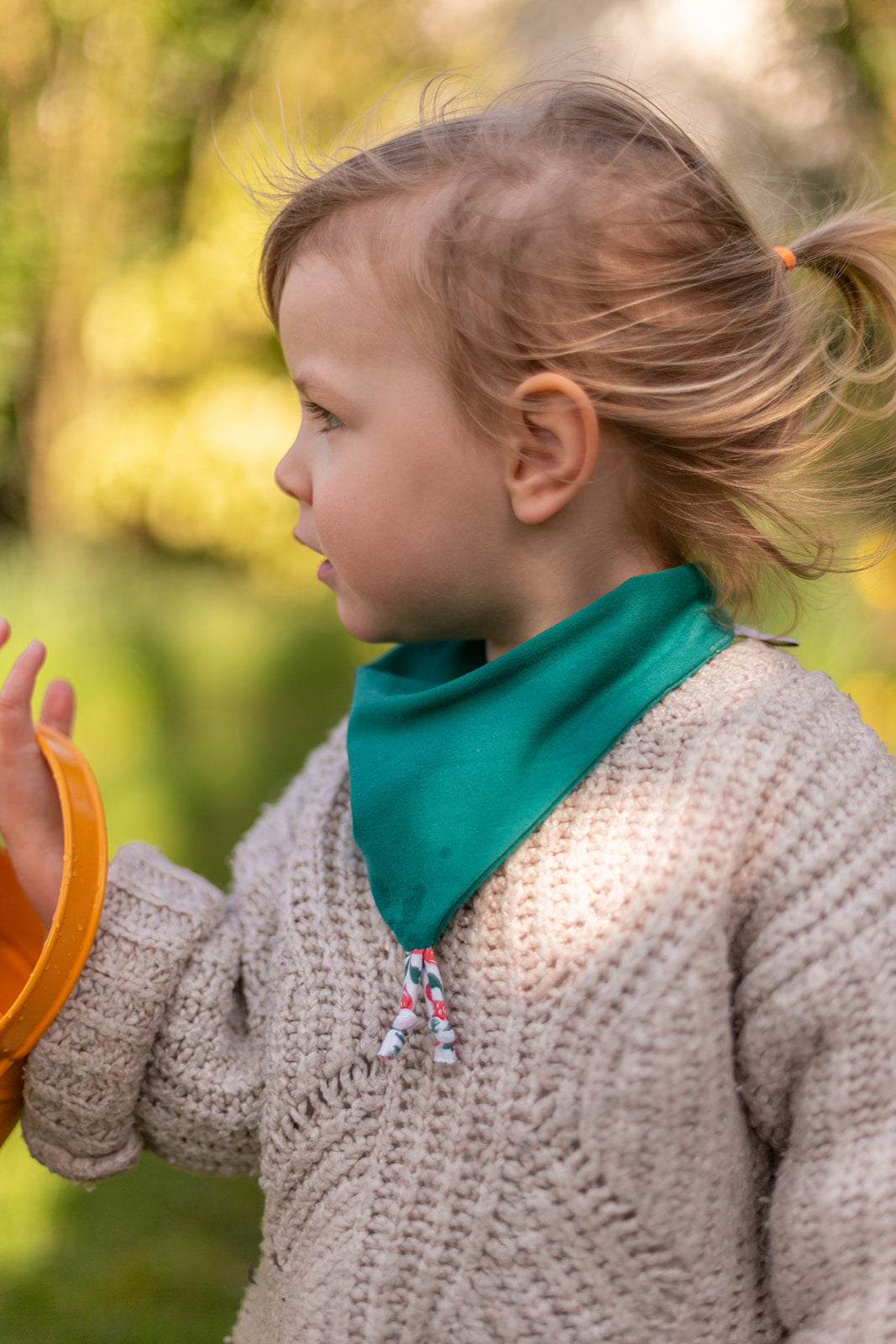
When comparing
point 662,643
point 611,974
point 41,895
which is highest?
point 662,643

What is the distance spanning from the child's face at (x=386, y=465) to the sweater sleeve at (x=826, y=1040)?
351mm

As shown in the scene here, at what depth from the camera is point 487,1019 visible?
973 millimetres

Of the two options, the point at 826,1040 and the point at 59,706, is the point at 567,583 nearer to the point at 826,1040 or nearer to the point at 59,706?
the point at 826,1040

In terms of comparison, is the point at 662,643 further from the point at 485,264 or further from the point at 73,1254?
the point at 73,1254

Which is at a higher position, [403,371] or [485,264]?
[485,264]

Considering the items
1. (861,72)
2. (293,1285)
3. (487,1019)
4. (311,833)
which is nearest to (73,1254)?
(293,1285)

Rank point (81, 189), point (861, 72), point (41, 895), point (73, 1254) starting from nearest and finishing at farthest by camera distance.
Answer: point (41, 895) → point (73, 1254) → point (861, 72) → point (81, 189)

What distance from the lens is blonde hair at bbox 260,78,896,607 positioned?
981 millimetres

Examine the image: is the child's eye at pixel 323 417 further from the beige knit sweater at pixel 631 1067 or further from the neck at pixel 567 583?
the beige knit sweater at pixel 631 1067

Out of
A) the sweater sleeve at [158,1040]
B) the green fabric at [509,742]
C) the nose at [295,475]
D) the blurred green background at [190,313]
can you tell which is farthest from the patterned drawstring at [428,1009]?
the blurred green background at [190,313]

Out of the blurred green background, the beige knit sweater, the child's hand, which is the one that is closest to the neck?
the beige knit sweater

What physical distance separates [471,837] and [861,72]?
3596mm

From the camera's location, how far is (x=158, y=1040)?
1.14 meters

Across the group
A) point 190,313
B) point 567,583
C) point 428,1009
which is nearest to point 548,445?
point 567,583
